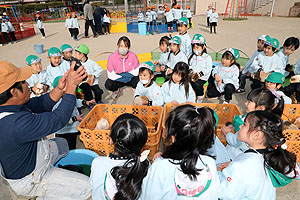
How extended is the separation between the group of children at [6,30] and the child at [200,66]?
459 inches

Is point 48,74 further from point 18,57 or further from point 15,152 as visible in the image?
point 18,57

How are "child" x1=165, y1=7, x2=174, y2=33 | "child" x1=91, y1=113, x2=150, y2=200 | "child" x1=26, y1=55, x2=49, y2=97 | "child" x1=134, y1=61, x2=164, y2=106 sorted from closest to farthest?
"child" x1=91, y1=113, x2=150, y2=200 → "child" x1=134, y1=61, x2=164, y2=106 → "child" x1=26, y1=55, x2=49, y2=97 → "child" x1=165, y1=7, x2=174, y2=33

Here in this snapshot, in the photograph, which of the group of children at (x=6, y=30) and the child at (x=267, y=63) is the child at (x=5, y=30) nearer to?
the group of children at (x=6, y=30)

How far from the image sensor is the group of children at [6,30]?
10.4 metres

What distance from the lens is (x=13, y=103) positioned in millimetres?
1682

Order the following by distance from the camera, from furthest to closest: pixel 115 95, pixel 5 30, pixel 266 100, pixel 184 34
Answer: pixel 5 30
pixel 184 34
pixel 115 95
pixel 266 100

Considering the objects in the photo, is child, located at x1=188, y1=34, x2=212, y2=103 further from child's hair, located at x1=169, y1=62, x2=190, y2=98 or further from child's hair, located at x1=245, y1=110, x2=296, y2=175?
child's hair, located at x1=245, y1=110, x2=296, y2=175

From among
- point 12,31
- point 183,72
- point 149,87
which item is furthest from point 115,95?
point 12,31

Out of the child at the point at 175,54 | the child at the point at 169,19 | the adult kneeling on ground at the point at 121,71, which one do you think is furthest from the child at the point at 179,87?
the child at the point at 169,19

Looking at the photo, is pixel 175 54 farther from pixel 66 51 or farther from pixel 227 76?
pixel 66 51

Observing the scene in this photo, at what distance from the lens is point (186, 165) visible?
1.36 metres

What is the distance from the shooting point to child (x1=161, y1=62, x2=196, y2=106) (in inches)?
128

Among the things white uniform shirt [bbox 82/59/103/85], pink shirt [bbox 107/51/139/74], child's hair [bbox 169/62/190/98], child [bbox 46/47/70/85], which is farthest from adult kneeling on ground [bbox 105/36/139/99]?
child's hair [bbox 169/62/190/98]

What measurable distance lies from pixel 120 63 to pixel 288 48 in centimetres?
382
